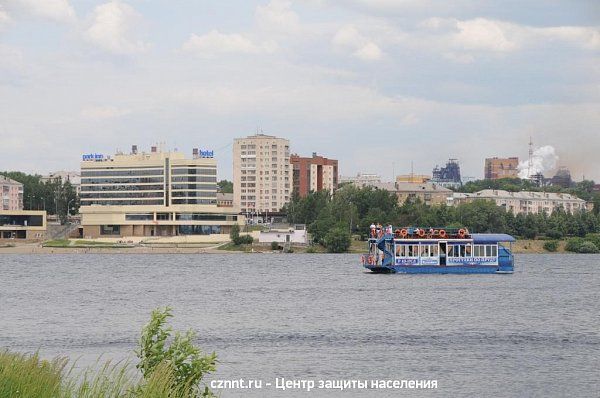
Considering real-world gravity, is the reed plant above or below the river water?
above

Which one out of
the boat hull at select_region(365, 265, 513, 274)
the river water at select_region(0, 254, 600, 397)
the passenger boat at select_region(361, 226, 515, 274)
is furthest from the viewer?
the boat hull at select_region(365, 265, 513, 274)

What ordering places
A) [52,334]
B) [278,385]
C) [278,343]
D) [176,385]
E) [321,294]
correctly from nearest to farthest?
[176,385] → [278,385] → [278,343] → [52,334] → [321,294]

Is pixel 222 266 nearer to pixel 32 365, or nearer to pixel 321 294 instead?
pixel 321 294

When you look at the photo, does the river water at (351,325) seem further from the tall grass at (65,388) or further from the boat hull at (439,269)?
the tall grass at (65,388)

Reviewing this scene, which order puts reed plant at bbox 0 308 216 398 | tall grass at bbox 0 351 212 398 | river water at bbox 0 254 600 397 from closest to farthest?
1. tall grass at bbox 0 351 212 398
2. reed plant at bbox 0 308 216 398
3. river water at bbox 0 254 600 397

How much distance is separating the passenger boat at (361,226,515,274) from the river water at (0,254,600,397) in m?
2.02

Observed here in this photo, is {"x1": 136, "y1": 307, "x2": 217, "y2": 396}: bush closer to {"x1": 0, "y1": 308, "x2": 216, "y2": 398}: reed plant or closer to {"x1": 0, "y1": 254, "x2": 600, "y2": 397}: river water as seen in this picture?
{"x1": 0, "y1": 308, "x2": 216, "y2": 398}: reed plant

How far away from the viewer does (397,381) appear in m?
50.2

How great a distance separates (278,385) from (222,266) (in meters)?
132

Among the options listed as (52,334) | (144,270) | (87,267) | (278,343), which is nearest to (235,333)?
(278,343)

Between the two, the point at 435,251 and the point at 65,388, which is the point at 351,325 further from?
the point at 435,251

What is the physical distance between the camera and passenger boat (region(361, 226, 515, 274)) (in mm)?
129375

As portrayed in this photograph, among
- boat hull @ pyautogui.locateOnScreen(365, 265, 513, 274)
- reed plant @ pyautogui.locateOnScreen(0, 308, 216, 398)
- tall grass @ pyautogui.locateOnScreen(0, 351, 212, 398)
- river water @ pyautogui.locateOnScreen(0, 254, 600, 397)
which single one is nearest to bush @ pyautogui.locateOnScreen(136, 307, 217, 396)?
reed plant @ pyautogui.locateOnScreen(0, 308, 216, 398)

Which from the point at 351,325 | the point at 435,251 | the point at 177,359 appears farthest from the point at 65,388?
the point at 435,251
